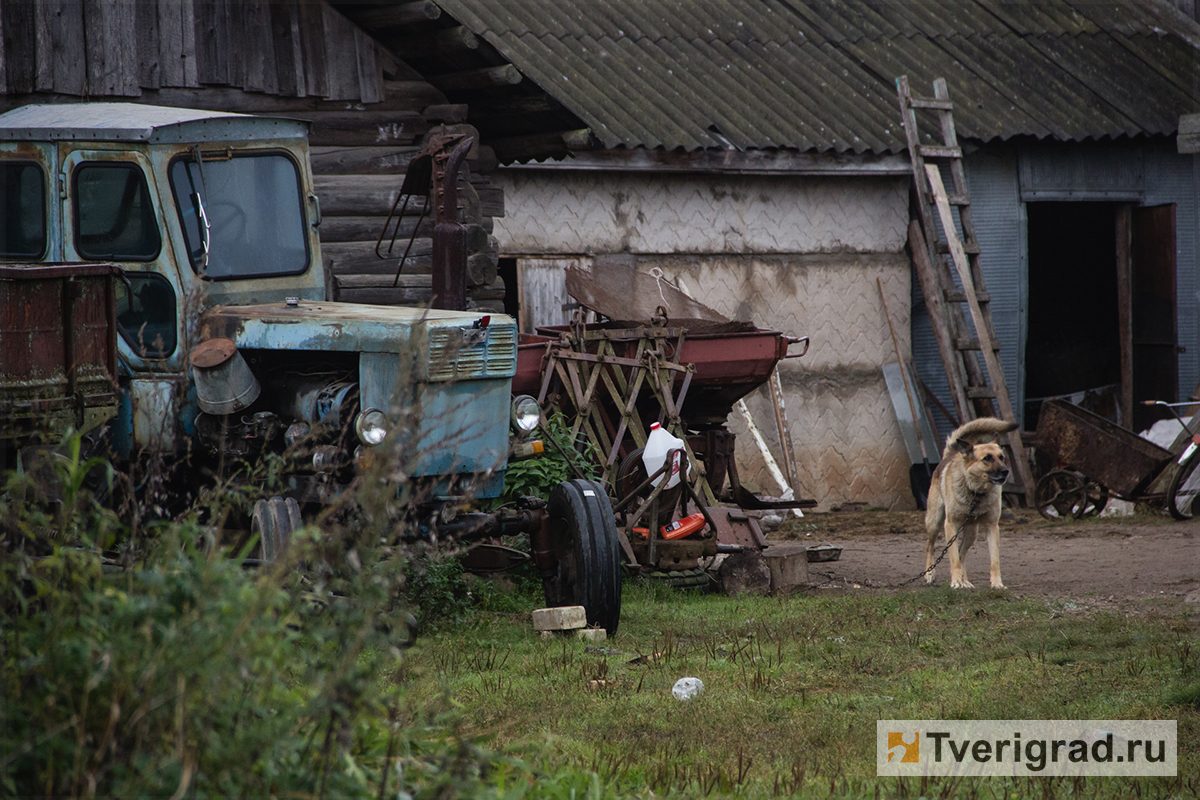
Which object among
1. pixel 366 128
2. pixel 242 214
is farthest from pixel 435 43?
pixel 242 214

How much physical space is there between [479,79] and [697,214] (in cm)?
350

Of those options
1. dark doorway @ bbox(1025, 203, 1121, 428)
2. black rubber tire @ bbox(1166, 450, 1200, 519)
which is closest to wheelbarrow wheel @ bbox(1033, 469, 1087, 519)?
black rubber tire @ bbox(1166, 450, 1200, 519)

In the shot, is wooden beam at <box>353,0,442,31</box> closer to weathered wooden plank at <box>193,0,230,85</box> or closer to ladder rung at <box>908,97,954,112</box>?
weathered wooden plank at <box>193,0,230,85</box>

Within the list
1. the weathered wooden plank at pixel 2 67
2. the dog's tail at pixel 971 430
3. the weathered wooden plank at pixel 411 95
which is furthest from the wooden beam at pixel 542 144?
the weathered wooden plank at pixel 2 67

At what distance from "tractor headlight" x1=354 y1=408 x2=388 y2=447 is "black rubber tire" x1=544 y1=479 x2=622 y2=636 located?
1164 mm

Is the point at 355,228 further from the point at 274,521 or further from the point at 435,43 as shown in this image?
the point at 274,521

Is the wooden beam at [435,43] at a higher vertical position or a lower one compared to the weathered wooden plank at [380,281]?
higher

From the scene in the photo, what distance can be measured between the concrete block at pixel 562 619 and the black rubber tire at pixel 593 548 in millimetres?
81

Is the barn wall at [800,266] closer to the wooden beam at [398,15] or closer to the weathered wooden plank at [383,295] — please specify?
the weathered wooden plank at [383,295]

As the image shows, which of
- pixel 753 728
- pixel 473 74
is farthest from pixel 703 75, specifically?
pixel 753 728

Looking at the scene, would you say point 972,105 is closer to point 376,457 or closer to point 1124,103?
point 1124,103

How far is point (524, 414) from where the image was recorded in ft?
21.6

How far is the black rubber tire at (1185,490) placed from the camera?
1131 centimetres

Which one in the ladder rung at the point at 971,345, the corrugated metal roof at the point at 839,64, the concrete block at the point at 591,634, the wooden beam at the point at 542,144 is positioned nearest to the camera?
the concrete block at the point at 591,634
